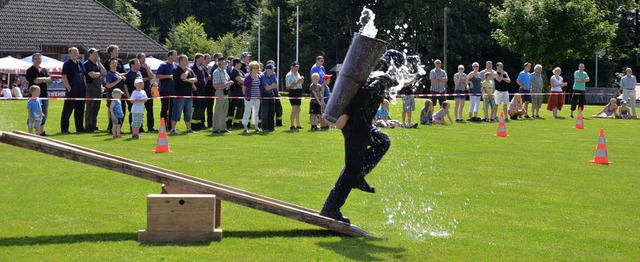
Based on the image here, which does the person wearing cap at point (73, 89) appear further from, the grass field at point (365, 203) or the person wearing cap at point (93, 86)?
the grass field at point (365, 203)

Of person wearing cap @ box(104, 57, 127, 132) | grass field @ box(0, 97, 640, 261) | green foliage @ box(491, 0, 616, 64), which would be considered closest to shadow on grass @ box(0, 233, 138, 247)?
grass field @ box(0, 97, 640, 261)

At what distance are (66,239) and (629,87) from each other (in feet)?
93.0

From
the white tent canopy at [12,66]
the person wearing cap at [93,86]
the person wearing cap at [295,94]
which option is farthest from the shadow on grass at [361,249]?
the white tent canopy at [12,66]

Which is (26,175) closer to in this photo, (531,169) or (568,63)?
(531,169)

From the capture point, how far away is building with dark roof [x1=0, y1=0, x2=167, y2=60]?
62.4 metres

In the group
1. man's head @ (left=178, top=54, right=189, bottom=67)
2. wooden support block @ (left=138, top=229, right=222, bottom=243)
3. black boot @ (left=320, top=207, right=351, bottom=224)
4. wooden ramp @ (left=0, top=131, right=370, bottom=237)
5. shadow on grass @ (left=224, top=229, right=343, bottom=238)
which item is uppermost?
man's head @ (left=178, top=54, right=189, bottom=67)

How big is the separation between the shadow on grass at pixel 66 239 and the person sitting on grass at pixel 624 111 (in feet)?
90.9

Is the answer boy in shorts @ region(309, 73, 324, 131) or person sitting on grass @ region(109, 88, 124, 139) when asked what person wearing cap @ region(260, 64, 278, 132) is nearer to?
boy in shorts @ region(309, 73, 324, 131)

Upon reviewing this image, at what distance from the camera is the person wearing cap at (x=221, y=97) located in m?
23.2

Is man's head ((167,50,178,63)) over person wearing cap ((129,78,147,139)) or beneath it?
over

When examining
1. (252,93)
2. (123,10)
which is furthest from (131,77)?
(123,10)

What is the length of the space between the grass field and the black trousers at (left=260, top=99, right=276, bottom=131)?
137 inches

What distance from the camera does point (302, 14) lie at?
3155 inches

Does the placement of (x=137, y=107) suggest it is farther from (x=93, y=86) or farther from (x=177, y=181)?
(x=177, y=181)
